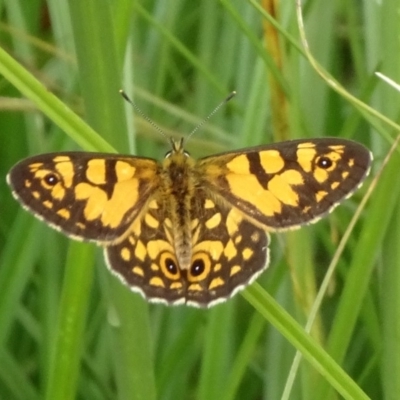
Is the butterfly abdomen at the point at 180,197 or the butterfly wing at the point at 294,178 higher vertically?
the butterfly wing at the point at 294,178

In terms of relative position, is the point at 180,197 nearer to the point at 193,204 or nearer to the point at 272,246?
the point at 193,204

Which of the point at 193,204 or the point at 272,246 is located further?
the point at 272,246

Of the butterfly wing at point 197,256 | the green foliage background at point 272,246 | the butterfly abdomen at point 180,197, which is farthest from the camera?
the butterfly abdomen at point 180,197

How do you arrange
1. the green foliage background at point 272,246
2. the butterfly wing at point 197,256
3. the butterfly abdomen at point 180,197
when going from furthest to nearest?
1. the butterfly abdomen at point 180,197
2. the butterfly wing at point 197,256
3. the green foliage background at point 272,246

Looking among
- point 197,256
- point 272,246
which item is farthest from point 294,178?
point 272,246

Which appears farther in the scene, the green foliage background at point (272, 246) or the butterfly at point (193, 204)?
the butterfly at point (193, 204)

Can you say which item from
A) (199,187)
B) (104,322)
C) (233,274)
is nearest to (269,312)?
(233,274)
